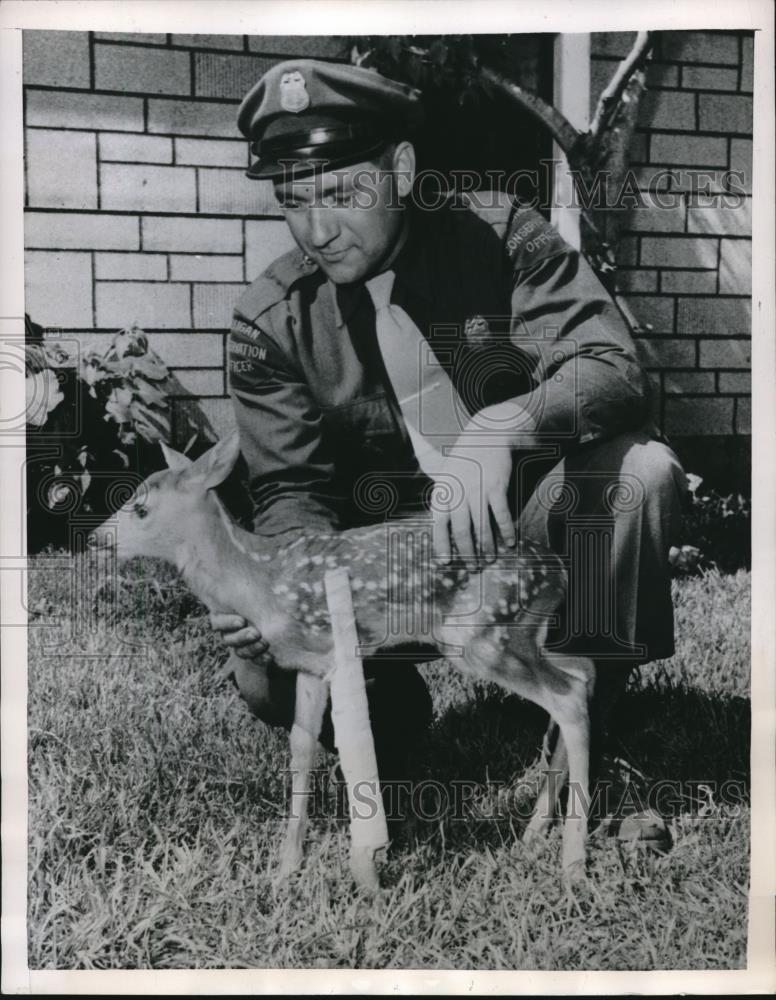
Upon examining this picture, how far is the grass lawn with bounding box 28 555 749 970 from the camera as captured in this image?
2.61 m

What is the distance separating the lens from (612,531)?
263 cm

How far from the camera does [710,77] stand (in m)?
2.73

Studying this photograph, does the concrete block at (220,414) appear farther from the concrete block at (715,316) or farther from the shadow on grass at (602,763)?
the concrete block at (715,316)

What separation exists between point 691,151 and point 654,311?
0.47 metres

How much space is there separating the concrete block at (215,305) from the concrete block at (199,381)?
128 millimetres

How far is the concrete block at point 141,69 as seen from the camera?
2.61 m

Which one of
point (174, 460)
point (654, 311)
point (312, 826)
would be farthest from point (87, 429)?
point (654, 311)

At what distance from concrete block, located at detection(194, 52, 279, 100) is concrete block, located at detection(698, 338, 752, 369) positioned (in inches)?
60.2

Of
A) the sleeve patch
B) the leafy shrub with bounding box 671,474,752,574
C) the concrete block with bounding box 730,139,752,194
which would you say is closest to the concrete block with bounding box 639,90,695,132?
the concrete block with bounding box 730,139,752,194

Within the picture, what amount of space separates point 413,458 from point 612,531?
2.00ft

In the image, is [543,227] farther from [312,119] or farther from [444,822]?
[444,822]

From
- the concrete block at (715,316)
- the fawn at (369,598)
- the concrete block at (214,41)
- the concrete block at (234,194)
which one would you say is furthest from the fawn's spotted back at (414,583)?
the concrete block at (214,41)

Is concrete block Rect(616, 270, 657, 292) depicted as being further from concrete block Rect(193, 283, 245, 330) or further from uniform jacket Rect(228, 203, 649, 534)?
concrete block Rect(193, 283, 245, 330)

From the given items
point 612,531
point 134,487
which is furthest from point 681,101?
point 134,487
